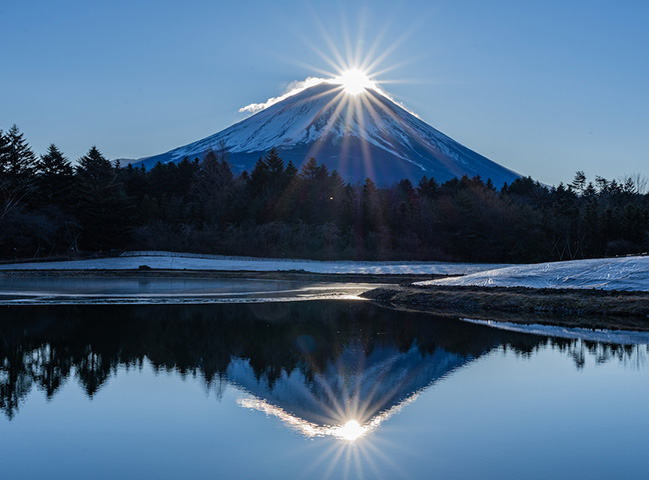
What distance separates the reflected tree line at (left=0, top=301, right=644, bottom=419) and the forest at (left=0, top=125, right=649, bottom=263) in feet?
129

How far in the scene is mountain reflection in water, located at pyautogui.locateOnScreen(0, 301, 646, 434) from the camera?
9883 mm

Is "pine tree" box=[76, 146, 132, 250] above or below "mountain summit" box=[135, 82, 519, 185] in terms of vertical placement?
below

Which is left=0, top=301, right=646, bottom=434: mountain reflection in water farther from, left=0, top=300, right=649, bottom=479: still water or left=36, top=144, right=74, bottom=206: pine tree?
left=36, top=144, right=74, bottom=206: pine tree

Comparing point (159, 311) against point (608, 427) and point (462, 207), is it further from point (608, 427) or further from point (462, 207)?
point (462, 207)

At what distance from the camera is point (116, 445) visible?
7.59 meters

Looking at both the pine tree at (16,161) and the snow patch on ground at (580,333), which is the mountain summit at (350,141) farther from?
the snow patch on ground at (580,333)

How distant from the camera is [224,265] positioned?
51.6 meters

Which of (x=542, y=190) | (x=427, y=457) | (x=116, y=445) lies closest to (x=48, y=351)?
(x=116, y=445)

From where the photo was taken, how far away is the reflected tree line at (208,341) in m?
11.9

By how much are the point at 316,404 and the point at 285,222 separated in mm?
59328

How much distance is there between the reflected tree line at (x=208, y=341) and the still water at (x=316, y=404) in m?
0.06

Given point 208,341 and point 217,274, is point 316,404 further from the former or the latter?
point 217,274

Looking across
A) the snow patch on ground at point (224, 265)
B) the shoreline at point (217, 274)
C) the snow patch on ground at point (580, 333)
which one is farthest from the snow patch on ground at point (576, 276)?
the snow patch on ground at point (224, 265)

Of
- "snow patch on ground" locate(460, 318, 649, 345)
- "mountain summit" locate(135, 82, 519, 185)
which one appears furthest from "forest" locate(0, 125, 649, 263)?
"mountain summit" locate(135, 82, 519, 185)
